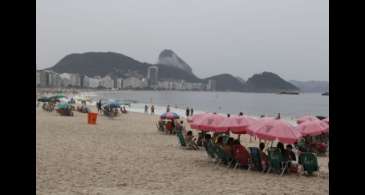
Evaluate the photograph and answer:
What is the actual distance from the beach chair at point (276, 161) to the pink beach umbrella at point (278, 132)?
0.26 m

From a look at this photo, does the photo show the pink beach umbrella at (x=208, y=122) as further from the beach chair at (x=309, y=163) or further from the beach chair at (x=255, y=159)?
the beach chair at (x=309, y=163)

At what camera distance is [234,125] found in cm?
1052

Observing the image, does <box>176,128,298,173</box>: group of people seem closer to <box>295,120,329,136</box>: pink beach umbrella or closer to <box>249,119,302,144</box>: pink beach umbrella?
<box>249,119,302,144</box>: pink beach umbrella

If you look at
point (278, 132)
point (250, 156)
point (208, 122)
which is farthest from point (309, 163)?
point (208, 122)

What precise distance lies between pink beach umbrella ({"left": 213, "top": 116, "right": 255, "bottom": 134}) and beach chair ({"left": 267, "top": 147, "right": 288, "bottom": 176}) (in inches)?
56.0

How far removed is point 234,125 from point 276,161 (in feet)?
5.79

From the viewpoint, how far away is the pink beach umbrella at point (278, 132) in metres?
8.96

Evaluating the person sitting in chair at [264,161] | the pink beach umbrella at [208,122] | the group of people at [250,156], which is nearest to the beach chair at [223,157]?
the group of people at [250,156]

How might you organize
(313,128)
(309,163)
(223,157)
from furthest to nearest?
(313,128) < (223,157) < (309,163)

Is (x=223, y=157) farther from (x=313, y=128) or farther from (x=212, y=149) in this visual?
(x=313, y=128)

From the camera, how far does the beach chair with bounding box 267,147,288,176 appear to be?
903cm
